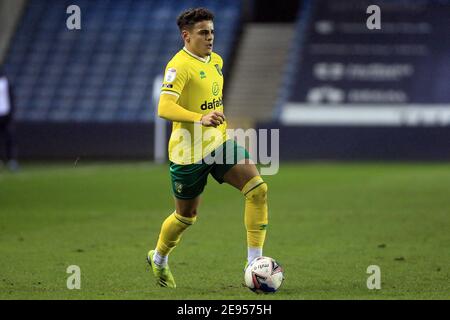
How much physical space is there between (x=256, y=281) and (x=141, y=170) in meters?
15.5

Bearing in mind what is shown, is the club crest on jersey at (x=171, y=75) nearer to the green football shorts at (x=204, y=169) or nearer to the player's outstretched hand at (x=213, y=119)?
the player's outstretched hand at (x=213, y=119)

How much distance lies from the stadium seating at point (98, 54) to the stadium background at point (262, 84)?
0.04m

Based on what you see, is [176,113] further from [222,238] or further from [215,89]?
[222,238]

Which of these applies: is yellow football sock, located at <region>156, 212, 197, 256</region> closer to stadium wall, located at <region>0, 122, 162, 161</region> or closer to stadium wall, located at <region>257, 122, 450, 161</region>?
stadium wall, located at <region>257, 122, 450, 161</region>

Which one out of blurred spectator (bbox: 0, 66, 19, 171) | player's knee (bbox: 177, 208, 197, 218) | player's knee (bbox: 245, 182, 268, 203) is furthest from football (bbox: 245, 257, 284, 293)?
blurred spectator (bbox: 0, 66, 19, 171)

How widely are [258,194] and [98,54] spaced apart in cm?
2397

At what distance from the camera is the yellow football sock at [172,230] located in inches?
296

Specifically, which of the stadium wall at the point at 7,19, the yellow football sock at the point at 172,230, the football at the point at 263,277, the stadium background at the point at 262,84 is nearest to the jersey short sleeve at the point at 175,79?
the yellow football sock at the point at 172,230

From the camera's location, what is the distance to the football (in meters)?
6.95

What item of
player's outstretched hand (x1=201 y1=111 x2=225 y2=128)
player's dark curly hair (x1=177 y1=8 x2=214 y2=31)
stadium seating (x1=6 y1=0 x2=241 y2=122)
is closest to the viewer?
player's outstretched hand (x1=201 y1=111 x2=225 y2=128)

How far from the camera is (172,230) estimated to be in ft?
24.8

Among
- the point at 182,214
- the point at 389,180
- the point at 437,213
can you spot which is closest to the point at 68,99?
the point at 389,180

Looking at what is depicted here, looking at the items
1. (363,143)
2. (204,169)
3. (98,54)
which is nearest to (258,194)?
(204,169)

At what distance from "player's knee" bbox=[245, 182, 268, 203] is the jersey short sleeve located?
843 mm
